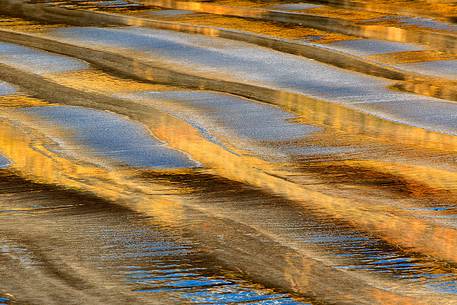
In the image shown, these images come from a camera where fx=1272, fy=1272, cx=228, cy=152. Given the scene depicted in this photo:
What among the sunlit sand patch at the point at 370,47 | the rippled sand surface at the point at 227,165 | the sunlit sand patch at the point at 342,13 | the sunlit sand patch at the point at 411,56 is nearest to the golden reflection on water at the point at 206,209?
the rippled sand surface at the point at 227,165

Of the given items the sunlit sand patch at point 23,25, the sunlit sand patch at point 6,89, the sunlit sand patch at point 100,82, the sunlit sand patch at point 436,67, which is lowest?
the sunlit sand patch at point 23,25

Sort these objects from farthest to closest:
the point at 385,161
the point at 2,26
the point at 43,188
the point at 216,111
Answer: the point at 2,26
the point at 216,111
the point at 385,161
the point at 43,188

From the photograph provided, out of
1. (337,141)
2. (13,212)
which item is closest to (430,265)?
(13,212)

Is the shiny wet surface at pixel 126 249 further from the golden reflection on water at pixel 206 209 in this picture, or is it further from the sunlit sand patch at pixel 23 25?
the sunlit sand patch at pixel 23 25

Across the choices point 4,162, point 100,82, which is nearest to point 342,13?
point 100,82

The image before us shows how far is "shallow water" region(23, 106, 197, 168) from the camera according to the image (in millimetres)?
3744

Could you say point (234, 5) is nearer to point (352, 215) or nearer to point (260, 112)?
point (260, 112)

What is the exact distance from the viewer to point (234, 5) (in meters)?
7.84

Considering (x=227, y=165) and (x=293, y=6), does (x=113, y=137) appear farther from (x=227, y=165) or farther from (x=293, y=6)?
(x=293, y=6)

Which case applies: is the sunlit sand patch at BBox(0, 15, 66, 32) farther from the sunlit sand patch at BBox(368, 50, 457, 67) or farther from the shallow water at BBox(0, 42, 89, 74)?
the sunlit sand patch at BBox(368, 50, 457, 67)

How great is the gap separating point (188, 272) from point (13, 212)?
2.27ft

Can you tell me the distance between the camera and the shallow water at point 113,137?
374 centimetres

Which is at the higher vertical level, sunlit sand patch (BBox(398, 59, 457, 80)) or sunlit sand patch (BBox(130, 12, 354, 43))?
sunlit sand patch (BBox(398, 59, 457, 80))

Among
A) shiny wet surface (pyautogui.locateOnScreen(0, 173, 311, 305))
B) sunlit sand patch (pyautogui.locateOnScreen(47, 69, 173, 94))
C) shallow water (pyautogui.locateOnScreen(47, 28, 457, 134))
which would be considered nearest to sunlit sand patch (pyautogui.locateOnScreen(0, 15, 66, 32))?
shallow water (pyautogui.locateOnScreen(47, 28, 457, 134))
